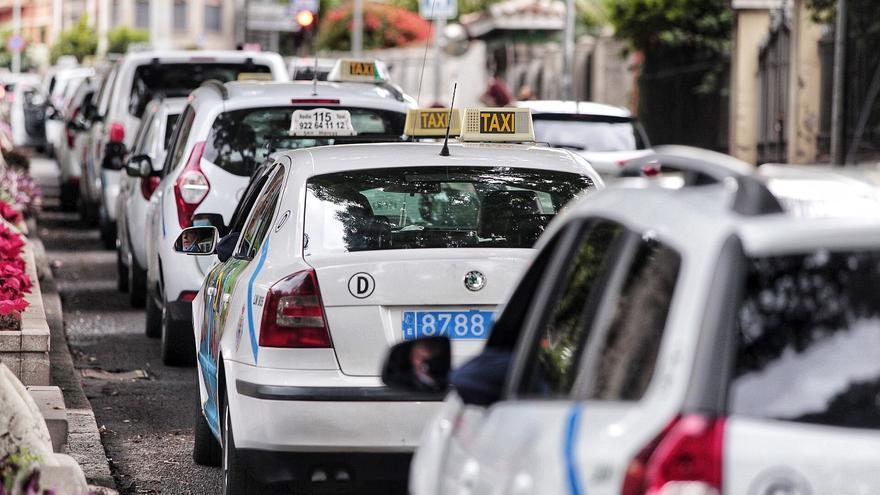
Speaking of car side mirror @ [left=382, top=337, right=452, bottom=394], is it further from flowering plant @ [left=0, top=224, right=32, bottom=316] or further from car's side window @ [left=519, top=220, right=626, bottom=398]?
flowering plant @ [left=0, top=224, right=32, bottom=316]

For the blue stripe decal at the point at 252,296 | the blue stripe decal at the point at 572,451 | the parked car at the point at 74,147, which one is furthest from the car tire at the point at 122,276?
the blue stripe decal at the point at 572,451

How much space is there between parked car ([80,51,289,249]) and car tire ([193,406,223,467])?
28.9 ft

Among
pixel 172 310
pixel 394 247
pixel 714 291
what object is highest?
pixel 714 291

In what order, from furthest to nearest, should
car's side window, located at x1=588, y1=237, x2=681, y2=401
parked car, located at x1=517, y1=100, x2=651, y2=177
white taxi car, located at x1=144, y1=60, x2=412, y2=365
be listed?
parked car, located at x1=517, y1=100, x2=651, y2=177
white taxi car, located at x1=144, y1=60, x2=412, y2=365
car's side window, located at x1=588, y1=237, x2=681, y2=401

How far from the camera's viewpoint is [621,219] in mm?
3650

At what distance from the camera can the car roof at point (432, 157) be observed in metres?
7.07

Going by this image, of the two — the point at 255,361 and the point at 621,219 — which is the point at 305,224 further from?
the point at 621,219

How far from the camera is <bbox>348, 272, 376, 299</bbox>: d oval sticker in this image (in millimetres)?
6312

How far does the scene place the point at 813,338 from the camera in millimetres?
3156

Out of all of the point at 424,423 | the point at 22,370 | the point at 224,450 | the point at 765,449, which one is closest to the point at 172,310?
the point at 22,370

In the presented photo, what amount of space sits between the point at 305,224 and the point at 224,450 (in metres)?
0.86

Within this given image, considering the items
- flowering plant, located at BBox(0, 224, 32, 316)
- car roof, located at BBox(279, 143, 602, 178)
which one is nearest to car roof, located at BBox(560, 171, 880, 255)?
car roof, located at BBox(279, 143, 602, 178)

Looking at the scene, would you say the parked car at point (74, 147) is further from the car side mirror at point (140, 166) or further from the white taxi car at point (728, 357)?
the white taxi car at point (728, 357)

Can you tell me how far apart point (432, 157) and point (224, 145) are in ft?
12.9
